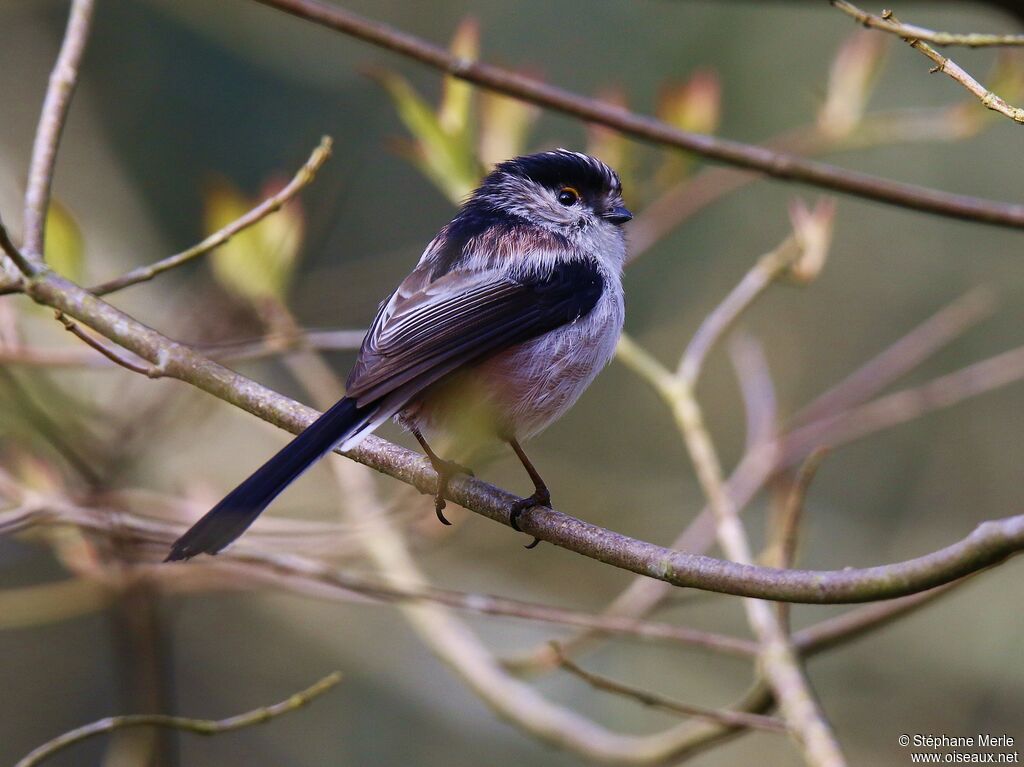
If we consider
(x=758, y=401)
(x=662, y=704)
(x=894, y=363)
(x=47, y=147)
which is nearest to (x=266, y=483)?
(x=47, y=147)

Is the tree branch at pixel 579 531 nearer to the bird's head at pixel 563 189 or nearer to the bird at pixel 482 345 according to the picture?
the bird at pixel 482 345

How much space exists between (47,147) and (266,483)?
3.46 feet

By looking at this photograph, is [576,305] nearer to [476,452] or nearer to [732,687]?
[476,452]

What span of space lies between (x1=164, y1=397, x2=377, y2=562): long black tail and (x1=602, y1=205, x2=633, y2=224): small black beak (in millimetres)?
1314

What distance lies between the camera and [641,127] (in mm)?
3115

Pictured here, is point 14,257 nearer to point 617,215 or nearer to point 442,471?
point 442,471

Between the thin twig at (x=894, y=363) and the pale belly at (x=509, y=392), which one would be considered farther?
the thin twig at (x=894, y=363)

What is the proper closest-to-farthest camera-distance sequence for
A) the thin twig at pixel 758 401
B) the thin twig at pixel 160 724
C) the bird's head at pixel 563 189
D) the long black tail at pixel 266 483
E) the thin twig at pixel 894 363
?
the long black tail at pixel 266 483, the thin twig at pixel 160 724, the bird's head at pixel 563 189, the thin twig at pixel 758 401, the thin twig at pixel 894 363

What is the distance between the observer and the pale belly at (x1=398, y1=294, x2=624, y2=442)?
117 inches

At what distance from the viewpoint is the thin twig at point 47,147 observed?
266cm

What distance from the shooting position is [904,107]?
8.02m

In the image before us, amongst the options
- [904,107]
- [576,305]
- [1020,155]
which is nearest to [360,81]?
[904,107]

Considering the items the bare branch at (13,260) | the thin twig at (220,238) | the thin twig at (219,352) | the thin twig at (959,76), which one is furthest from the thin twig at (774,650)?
the bare branch at (13,260)

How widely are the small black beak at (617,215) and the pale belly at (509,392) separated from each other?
717 millimetres
